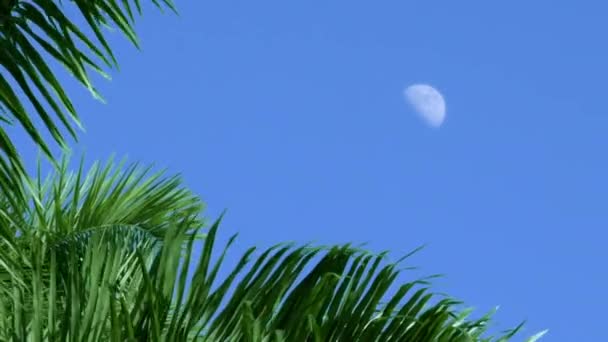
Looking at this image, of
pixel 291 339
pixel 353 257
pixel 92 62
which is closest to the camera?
pixel 291 339

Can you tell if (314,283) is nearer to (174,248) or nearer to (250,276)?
(250,276)

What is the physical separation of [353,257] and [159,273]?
539 mm

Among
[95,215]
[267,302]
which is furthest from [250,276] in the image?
[95,215]

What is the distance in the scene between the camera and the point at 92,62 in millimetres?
3260

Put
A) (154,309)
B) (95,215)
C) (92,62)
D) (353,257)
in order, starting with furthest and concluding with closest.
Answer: (95,215)
(92,62)
(353,257)
(154,309)

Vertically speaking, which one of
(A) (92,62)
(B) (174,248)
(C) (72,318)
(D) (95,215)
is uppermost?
(D) (95,215)

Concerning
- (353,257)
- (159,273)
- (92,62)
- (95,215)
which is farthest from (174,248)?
(95,215)

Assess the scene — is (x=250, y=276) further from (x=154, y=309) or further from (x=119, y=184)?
(x=119, y=184)

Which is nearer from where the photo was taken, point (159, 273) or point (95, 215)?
point (159, 273)

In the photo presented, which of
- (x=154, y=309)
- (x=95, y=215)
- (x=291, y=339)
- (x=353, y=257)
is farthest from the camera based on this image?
(x=95, y=215)

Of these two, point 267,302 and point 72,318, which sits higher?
point 267,302

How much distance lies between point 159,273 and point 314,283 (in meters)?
0.43

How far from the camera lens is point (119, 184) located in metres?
5.98

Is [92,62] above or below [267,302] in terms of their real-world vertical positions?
above
